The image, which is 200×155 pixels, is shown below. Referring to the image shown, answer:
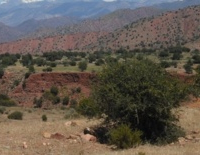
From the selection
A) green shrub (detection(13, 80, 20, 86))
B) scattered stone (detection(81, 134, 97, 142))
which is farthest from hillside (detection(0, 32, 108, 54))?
scattered stone (detection(81, 134, 97, 142))

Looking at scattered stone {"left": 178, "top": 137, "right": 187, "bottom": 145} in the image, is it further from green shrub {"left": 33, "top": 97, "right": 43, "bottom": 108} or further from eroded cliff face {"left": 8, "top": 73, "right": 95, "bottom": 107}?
eroded cliff face {"left": 8, "top": 73, "right": 95, "bottom": 107}

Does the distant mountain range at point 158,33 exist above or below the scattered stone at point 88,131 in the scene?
below

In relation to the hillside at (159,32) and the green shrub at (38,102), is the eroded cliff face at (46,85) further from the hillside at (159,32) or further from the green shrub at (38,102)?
the hillside at (159,32)

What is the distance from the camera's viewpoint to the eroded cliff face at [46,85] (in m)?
65.4

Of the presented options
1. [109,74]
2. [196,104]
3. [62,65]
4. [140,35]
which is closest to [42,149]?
[109,74]

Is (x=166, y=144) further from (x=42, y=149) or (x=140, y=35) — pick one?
(x=140, y=35)

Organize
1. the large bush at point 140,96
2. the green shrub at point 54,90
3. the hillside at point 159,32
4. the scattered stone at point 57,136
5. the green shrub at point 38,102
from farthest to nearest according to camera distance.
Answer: the hillside at point 159,32 → the green shrub at point 54,90 → the green shrub at point 38,102 → the large bush at point 140,96 → the scattered stone at point 57,136

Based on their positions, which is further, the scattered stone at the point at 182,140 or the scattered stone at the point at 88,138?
the scattered stone at the point at 88,138

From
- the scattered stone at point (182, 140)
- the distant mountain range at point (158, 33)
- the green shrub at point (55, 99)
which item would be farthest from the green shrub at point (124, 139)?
the distant mountain range at point (158, 33)

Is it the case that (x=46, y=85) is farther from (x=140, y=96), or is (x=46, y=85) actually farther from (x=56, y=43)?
(x=56, y=43)

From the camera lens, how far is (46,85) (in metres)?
67.1

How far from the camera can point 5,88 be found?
2795 inches

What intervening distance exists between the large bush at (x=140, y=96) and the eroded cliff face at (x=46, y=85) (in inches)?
1670

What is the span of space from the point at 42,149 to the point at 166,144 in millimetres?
5642
